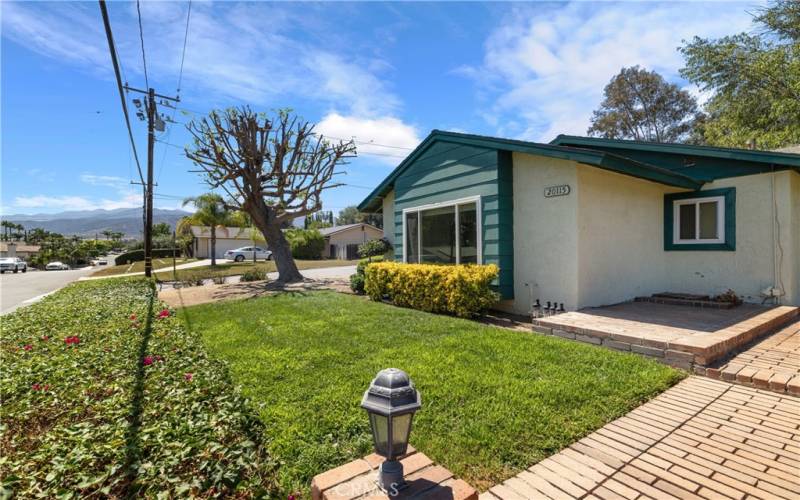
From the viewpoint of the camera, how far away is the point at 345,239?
39500mm

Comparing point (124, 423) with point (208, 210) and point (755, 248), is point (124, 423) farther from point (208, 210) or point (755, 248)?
point (208, 210)

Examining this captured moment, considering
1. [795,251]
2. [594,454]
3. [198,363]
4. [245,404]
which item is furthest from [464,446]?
[795,251]

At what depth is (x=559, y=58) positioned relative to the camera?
9750 mm

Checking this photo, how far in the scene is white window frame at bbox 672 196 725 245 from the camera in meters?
7.52

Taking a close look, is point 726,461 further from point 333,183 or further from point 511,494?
point 333,183

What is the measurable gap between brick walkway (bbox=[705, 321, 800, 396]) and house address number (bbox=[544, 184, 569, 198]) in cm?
336

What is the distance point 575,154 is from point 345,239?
114 feet

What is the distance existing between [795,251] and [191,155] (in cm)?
1750

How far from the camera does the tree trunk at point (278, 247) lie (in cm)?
1510

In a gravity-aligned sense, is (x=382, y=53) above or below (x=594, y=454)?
above

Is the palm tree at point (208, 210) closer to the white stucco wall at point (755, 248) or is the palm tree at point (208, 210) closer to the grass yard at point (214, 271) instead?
the grass yard at point (214, 271)

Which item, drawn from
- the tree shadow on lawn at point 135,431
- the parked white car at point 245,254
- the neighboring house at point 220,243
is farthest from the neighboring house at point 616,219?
the neighboring house at point 220,243

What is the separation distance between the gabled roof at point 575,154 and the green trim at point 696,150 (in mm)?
486

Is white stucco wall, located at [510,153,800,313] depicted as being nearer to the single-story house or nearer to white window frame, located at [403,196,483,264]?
white window frame, located at [403,196,483,264]
